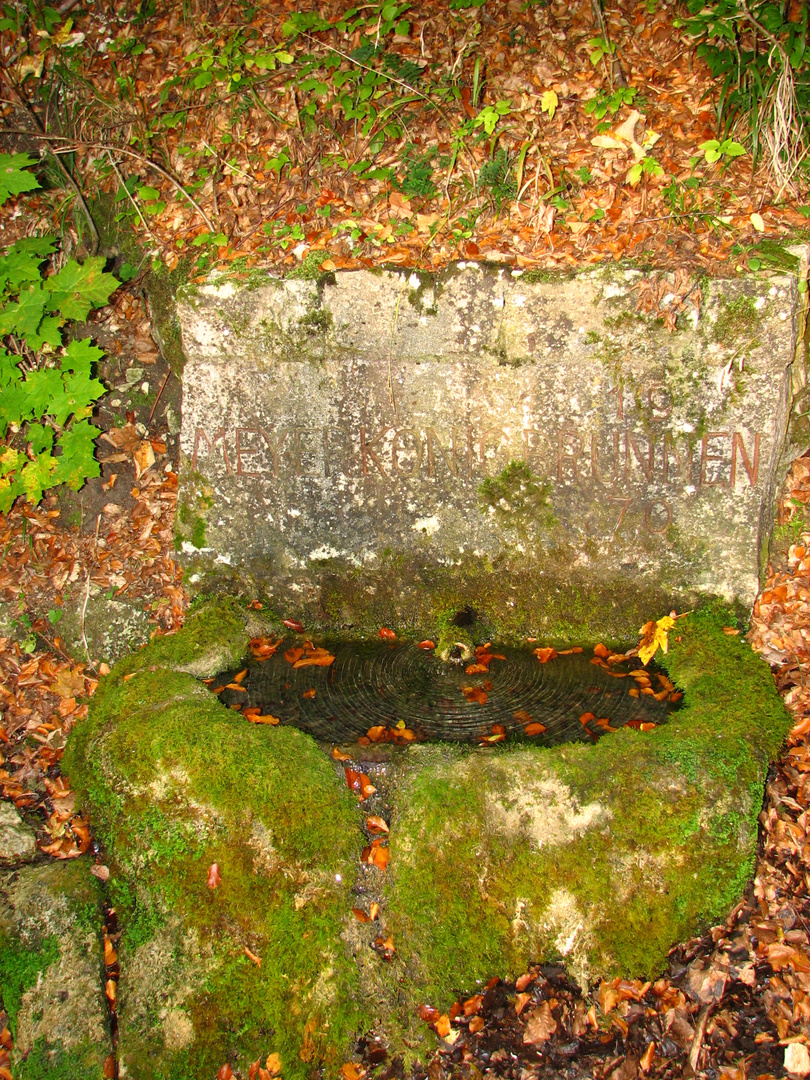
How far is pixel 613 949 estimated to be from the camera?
7.73 ft

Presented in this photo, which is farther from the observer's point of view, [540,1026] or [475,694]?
[475,694]

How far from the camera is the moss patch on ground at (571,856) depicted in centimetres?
238

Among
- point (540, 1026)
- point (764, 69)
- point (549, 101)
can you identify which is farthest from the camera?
point (549, 101)

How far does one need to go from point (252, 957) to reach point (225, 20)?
5.18m

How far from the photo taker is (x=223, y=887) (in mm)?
2512

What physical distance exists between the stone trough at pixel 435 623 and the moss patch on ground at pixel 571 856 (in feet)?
0.03

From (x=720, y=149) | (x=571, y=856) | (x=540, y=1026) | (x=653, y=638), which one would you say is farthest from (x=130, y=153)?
(x=540, y=1026)

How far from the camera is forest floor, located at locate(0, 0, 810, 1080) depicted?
3.25 meters

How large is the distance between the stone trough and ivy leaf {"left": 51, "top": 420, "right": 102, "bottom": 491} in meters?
0.55

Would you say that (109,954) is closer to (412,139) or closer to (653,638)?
(653,638)

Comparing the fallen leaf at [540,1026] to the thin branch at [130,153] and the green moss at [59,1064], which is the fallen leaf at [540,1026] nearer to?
the green moss at [59,1064]

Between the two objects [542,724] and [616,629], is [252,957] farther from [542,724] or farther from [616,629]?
[616,629]

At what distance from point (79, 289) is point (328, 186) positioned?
60.6 inches

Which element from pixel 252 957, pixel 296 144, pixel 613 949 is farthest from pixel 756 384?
pixel 252 957
